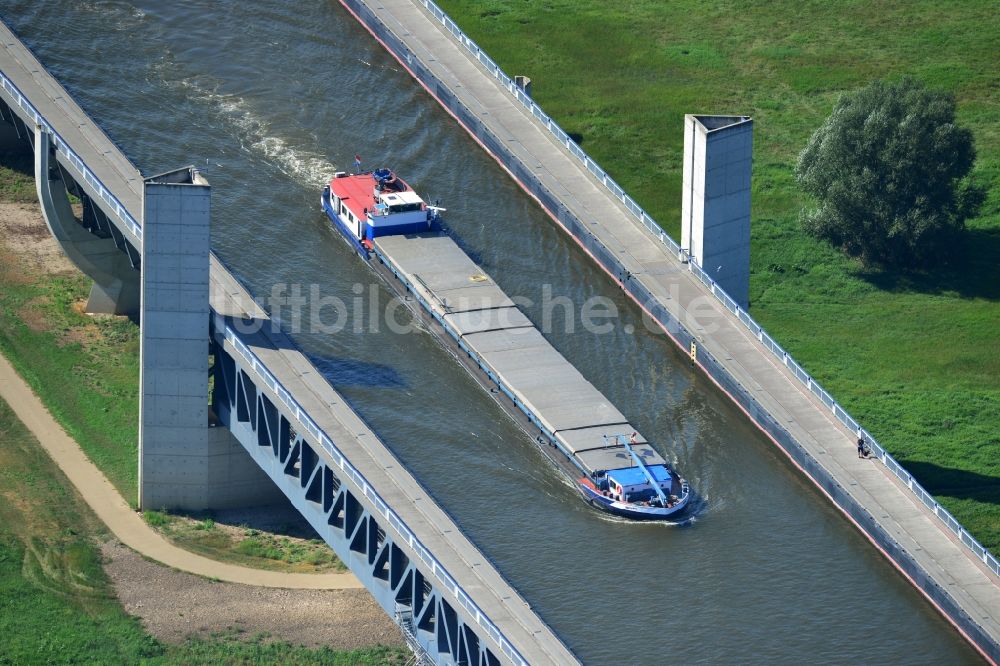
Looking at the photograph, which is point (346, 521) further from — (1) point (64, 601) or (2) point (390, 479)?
(1) point (64, 601)

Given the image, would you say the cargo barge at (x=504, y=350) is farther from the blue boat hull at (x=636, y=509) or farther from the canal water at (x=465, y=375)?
the canal water at (x=465, y=375)

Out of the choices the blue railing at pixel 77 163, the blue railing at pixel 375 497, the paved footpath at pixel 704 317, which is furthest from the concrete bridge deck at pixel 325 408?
the paved footpath at pixel 704 317

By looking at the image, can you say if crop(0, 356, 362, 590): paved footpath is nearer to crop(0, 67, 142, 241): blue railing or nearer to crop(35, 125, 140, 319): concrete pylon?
crop(35, 125, 140, 319): concrete pylon

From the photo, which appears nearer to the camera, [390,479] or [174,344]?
[390,479]

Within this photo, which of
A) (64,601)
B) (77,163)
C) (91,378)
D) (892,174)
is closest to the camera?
(64,601)

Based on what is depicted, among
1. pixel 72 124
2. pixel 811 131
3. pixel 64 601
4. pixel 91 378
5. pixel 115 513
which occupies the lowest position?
pixel 64 601

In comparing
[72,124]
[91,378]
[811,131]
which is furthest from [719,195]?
[72,124]
